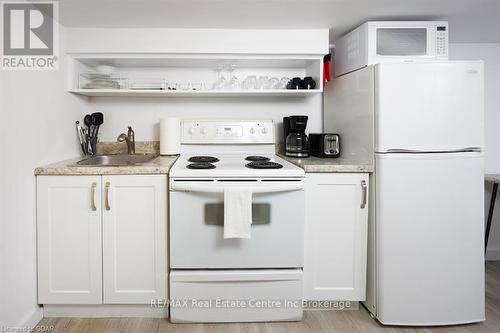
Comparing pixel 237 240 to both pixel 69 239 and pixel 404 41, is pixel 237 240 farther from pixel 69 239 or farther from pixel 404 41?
pixel 404 41

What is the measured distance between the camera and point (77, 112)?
2.27 metres

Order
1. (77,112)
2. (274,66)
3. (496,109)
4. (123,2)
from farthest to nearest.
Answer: (496,109) → (274,66) → (77,112) → (123,2)

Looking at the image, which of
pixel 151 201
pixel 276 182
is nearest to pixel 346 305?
pixel 276 182

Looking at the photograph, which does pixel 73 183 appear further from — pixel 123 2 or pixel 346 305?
pixel 346 305

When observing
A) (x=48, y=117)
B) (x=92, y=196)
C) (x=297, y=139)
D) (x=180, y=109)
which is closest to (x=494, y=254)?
(x=297, y=139)

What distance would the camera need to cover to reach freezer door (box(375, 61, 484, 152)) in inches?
67.1

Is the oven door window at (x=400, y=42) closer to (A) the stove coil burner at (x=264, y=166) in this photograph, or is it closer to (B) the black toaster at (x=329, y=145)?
(B) the black toaster at (x=329, y=145)

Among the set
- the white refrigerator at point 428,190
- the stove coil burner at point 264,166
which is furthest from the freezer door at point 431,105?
the stove coil burner at point 264,166

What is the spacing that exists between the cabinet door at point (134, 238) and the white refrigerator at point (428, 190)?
1.26 m

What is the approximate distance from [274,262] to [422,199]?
35.7 inches

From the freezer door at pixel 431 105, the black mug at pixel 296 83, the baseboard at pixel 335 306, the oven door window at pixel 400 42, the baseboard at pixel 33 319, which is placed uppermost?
the oven door window at pixel 400 42

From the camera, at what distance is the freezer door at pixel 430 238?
1.73 meters

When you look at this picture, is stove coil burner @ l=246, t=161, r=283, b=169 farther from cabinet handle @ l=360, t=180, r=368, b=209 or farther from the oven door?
cabinet handle @ l=360, t=180, r=368, b=209

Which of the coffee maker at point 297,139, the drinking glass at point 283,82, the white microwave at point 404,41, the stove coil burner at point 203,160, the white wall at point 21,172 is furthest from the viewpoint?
the drinking glass at point 283,82
